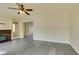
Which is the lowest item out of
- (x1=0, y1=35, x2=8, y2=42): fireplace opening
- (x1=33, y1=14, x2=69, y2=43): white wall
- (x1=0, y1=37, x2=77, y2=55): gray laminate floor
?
Answer: (x1=0, y1=37, x2=77, y2=55): gray laminate floor

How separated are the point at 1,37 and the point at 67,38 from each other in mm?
5664

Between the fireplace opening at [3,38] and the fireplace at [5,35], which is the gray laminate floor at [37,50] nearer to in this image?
the fireplace opening at [3,38]

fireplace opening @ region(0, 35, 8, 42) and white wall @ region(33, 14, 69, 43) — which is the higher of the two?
white wall @ region(33, 14, 69, 43)

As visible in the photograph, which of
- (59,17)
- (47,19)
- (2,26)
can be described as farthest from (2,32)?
(59,17)

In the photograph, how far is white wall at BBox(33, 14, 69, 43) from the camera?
27.9 feet

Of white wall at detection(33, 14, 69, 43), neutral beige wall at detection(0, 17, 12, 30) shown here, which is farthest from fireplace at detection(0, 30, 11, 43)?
white wall at detection(33, 14, 69, 43)

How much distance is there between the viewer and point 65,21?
8492mm

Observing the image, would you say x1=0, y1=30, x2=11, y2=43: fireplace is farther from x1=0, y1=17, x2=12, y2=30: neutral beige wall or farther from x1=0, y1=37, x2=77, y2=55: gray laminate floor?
x1=0, y1=37, x2=77, y2=55: gray laminate floor

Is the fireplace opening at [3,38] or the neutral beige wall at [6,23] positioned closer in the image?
the fireplace opening at [3,38]

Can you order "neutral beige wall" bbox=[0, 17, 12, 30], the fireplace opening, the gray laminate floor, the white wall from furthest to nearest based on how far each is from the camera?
"neutral beige wall" bbox=[0, 17, 12, 30], the fireplace opening, the white wall, the gray laminate floor

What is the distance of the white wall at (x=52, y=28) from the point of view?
850cm

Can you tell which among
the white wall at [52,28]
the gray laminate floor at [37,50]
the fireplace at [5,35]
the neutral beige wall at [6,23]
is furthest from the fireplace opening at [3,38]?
the white wall at [52,28]

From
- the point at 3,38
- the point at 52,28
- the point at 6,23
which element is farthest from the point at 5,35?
the point at 52,28
